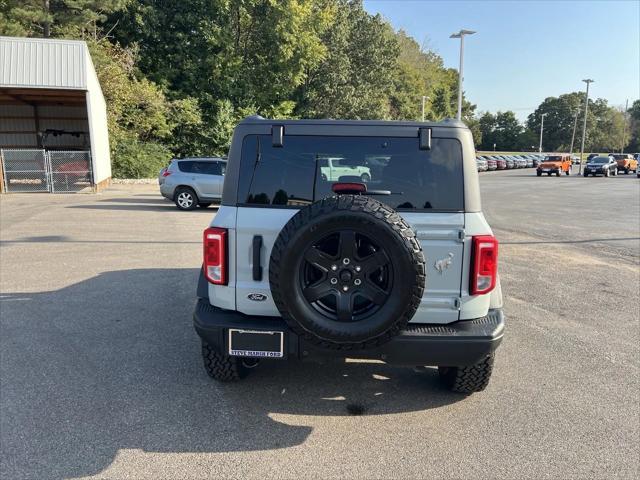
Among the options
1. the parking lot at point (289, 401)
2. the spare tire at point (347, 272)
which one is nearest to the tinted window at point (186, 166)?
the parking lot at point (289, 401)

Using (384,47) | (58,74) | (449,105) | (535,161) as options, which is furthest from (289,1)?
(449,105)

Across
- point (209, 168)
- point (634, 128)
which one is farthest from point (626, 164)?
point (634, 128)

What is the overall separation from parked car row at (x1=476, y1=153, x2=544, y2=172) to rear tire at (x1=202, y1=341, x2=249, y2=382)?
157 feet

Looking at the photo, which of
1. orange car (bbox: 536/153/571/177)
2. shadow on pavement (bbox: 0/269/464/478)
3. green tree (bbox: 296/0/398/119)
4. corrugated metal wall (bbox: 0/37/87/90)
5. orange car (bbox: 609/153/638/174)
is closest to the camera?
shadow on pavement (bbox: 0/269/464/478)

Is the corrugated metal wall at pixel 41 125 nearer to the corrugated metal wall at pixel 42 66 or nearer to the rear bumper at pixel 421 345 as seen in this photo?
the corrugated metal wall at pixel 42 66

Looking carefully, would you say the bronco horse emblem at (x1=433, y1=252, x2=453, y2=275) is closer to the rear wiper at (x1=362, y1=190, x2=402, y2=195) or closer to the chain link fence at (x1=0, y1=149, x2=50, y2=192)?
the rear wiper at (x1=362, y1=190, x2=402, y2=195)

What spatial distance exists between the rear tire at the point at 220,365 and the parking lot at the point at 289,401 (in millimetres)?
98

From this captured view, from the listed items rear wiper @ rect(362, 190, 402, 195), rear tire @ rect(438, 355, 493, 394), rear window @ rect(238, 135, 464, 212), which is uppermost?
rear window @ rect(238, 135, 464, 212)

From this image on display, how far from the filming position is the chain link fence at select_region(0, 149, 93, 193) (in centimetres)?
2119

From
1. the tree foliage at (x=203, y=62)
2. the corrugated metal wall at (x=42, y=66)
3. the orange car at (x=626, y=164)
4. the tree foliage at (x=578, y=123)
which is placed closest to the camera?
the corrugated metal wall at (x=42, y=66)

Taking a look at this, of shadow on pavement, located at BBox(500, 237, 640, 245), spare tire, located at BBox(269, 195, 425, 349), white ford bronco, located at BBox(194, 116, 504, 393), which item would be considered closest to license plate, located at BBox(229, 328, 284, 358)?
white ford bronco, located at BBox(194, 116, 504, 393)

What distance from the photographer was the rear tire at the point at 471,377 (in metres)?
3.62

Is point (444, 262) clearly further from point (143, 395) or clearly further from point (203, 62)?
point (203, 62)

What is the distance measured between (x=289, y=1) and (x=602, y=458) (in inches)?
1445
